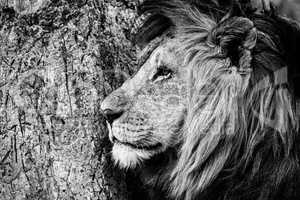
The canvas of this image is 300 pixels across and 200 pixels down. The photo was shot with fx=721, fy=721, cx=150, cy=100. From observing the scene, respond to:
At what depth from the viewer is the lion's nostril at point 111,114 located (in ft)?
12.5

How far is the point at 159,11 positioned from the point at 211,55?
17.3 inches

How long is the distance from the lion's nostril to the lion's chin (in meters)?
0.16

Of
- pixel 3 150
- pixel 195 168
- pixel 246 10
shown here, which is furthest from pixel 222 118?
pixel 3 150

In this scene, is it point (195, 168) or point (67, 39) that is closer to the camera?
point (195, 168)

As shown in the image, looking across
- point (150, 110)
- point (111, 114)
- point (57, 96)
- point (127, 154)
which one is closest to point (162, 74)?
point (150, 110)

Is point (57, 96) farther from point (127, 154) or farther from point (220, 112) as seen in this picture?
point (220, 112)

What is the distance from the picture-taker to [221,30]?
12.1 feet

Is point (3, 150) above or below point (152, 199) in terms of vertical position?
above

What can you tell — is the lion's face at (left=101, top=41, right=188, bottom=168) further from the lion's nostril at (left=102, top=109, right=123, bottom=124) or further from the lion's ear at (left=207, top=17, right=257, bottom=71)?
the lion's ear at (left=207, top=17, right=257, bottom=71)

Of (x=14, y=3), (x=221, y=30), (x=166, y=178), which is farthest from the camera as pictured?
(x=14, y=3)

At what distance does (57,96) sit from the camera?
Result: 4.07 metres

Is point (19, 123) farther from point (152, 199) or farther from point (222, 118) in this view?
point (222, 118)

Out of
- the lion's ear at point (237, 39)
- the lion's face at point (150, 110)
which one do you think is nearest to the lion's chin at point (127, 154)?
the lion's face at point (150, 110)

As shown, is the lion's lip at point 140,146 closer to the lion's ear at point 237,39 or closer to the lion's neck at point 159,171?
the lion's neck at point 159,171
